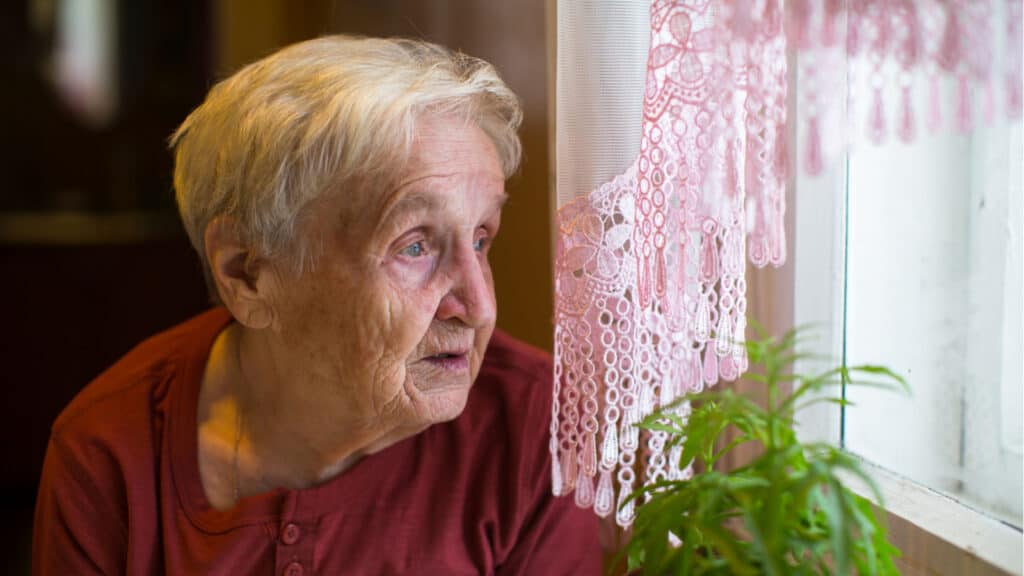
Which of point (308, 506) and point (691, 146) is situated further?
point (308, 506)

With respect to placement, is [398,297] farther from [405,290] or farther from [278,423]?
[278,423]

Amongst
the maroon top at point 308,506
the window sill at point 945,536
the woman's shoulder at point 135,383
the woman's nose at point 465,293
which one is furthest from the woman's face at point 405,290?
the window sill at point 945,536

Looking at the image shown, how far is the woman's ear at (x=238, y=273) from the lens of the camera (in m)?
1.23

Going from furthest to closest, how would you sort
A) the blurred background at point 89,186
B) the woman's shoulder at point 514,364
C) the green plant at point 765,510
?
the blurred background at point 89,186, the woman's shoulder at point 514,364, the green plant at point 765,510

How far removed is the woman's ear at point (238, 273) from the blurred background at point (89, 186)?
79.8 inches

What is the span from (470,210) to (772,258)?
0.41m

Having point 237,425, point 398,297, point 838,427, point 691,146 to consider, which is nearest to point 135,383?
point 237,425

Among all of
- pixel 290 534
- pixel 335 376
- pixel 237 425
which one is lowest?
pixel 290 534

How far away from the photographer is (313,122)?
1.12m

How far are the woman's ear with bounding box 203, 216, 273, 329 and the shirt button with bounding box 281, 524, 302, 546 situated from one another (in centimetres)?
27

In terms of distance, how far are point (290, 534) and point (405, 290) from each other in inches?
14.4

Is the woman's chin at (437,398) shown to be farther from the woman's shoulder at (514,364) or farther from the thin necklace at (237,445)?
the thin necklace at (237,445)

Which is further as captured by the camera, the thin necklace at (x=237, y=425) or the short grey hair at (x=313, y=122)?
the thin necklace at (x=237, y=425)

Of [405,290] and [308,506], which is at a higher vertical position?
[405,290]
